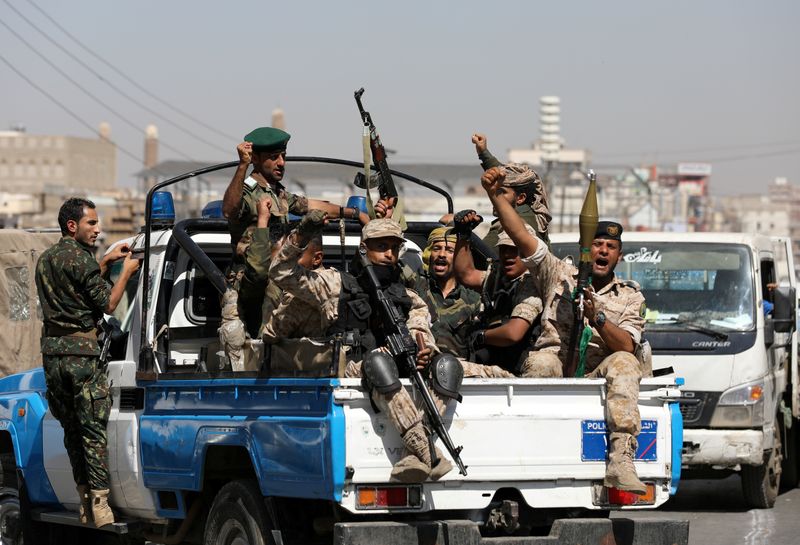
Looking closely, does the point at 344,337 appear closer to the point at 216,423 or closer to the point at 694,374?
the point at 216,423

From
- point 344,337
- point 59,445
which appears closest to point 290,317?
point 344,337

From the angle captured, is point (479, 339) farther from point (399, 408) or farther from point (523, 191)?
point (399, 408)

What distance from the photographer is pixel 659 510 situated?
12484mm

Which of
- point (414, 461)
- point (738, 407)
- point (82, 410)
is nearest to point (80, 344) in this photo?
point (82, 410)

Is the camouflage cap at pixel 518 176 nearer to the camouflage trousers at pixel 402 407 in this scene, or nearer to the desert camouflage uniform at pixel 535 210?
the desert camouflage uniform at pixel 535 210

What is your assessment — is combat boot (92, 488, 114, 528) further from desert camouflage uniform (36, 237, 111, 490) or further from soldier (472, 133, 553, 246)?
soldier (472, 133, 553, 246)

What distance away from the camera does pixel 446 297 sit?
26.8 feet

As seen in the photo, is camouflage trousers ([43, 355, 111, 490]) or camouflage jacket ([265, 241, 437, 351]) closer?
camouflage jacket ([265, 241, 437, 351])

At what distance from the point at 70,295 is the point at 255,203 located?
1246mm

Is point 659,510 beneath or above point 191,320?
beneath

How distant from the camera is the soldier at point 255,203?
7762 mm

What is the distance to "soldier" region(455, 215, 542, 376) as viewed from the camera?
7.52 m

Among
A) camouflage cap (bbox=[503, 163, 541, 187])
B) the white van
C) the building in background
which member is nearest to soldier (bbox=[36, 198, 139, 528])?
camouflage cap (bbox=[503, 163, 541, 187])

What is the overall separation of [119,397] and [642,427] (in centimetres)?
305
